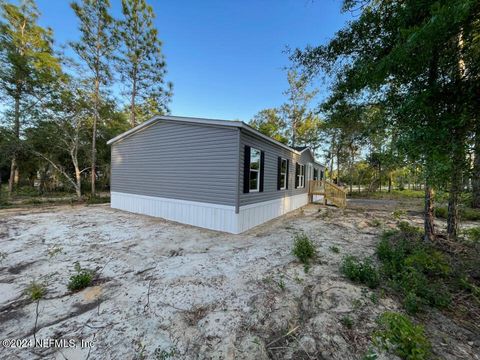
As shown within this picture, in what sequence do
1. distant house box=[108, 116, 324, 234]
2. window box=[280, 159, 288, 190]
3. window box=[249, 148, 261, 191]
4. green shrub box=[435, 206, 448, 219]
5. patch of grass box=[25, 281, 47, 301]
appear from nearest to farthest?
1. patch of grass box=[25, 281, 47, 301]
2. distant house box=[108, 116, 324, 234]
3. window box=[249, 148, 261, 191]
4. green shrub box=[435, 206, 448, 219]
5. window box=[280, 159, 288, 190]

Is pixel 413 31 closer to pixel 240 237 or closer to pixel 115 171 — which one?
pixel 240 237

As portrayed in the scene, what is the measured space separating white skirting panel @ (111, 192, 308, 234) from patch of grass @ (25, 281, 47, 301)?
12.8 ft

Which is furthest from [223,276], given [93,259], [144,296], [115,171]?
[115,171]

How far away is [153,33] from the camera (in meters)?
13.1

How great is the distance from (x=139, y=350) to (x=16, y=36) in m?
17.0

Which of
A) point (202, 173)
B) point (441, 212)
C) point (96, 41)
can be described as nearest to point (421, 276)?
point (202, 173)

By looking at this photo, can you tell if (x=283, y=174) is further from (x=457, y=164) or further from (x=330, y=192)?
(x=457, y=164)

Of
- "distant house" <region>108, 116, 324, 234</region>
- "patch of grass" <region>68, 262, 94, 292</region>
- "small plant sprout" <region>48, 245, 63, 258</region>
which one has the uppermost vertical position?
"distant house" <region>108, 116, 324, 234</region>

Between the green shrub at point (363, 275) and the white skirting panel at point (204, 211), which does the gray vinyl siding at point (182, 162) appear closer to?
the white skirting panel at point (204, 211)

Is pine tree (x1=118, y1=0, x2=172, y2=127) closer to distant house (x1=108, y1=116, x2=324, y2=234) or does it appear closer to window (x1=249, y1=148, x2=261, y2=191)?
distant house (x1=108, y1=116, x2=324, y2=234)

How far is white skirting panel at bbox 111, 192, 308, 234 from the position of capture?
19.3 ft

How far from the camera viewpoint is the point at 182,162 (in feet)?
22.4

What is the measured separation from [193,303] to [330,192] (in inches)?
448

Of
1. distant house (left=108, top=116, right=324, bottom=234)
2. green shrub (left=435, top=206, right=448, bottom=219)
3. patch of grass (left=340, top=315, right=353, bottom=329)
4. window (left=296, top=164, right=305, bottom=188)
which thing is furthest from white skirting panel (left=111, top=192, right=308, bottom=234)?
green shrub (left=435, top=206, right=448, bottom=219)
